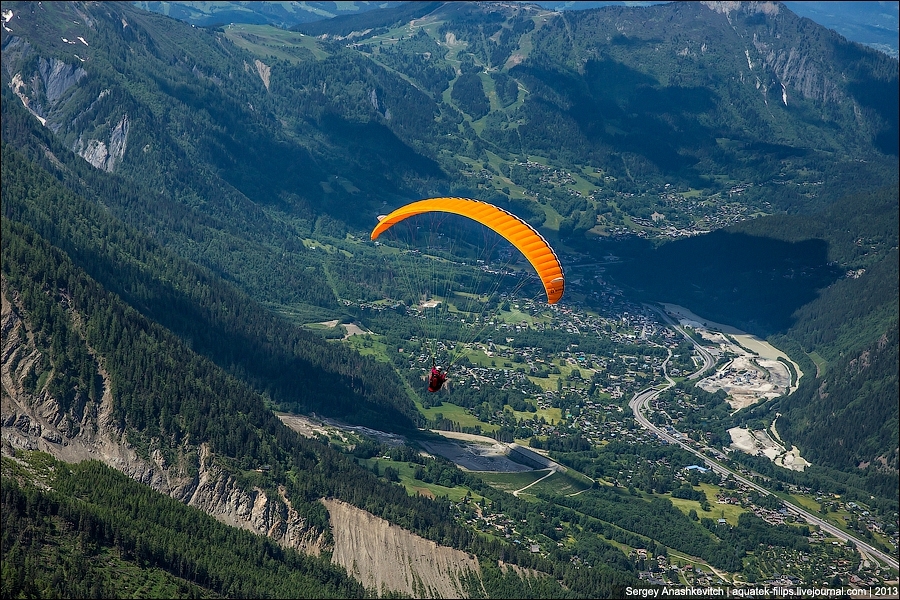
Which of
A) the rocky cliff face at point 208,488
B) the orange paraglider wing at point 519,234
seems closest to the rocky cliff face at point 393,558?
the rocky cliff face at point 208,488

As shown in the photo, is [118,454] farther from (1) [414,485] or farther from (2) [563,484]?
(2) [563,484]

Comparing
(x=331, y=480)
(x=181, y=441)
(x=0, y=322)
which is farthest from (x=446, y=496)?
(x=0, y=322)

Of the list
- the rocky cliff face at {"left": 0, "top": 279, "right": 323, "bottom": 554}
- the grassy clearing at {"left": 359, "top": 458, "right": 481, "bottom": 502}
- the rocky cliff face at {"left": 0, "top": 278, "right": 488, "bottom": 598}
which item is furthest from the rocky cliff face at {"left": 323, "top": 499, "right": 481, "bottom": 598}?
the grassy clearing at {"left": 359, "top": 458, "right": 481, "bottom": 502}

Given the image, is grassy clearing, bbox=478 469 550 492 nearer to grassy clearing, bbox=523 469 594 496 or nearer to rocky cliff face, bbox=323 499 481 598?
grassy clearing, bbox=523 469 594 496

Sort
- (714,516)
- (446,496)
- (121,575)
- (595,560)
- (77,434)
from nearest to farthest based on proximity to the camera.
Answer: (121,575)
(77,434)
(595,560)
(446,496)
(714,516)

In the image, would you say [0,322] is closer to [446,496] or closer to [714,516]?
[446,496]

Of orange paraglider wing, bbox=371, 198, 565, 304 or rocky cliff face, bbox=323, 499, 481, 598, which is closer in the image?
orange paraglider wing, bbox=371, 198, 565, 304

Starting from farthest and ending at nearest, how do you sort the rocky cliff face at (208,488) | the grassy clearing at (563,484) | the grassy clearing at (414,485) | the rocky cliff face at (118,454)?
1. the grassy clearing at (563,484)
2. the grassy clearing at (414,485)
3. the rocky cliff face at (118,454)
4. the rocky cliff face at (208,488)

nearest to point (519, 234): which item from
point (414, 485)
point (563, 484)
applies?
point (414, 485)

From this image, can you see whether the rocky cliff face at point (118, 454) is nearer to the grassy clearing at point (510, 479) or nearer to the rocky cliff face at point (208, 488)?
the rocky cliff face at point (208, 488)
